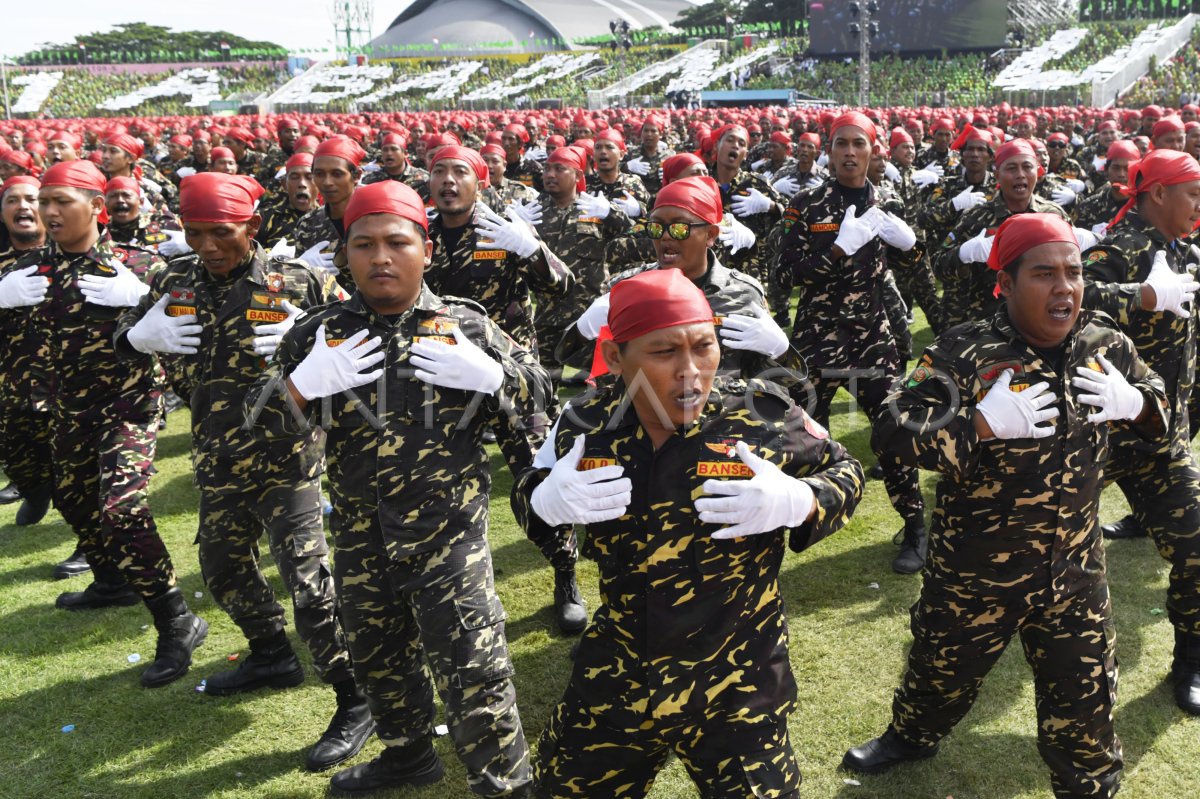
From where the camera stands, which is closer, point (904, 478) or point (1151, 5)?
point (904, 478)

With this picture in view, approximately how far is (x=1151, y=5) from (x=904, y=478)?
5739 centimetres

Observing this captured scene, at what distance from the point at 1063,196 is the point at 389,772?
28.4 feet

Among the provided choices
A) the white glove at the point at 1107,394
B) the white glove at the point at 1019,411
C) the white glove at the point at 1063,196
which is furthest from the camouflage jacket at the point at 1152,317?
the white glove at the point at 1063,196

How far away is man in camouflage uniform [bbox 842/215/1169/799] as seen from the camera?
122 inches

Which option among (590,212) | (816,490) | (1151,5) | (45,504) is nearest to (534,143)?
(590,212)

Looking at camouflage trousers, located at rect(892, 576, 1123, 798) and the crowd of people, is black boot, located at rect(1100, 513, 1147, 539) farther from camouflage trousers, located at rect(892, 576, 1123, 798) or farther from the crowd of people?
camouflage trousers, located at rect(892, 576, 1123, 798)

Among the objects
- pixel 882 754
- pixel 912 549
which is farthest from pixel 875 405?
pixel 882 754

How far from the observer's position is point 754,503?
2453mm

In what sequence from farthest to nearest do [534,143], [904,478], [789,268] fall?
1. [534,143]
2. [789,268]
3. [904,478]

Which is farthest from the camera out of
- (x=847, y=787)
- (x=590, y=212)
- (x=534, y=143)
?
(x=534, y=143)

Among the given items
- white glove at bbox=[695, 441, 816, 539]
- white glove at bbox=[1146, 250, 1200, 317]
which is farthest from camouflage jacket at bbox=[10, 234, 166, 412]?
white glove at bbox=[1146, 250, 1200, 317]

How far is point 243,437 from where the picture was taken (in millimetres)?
4141

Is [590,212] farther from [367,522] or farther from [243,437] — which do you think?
[367,522]

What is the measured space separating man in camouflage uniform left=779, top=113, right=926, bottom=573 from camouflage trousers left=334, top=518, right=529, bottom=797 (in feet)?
10.3
